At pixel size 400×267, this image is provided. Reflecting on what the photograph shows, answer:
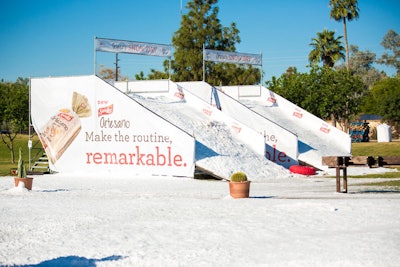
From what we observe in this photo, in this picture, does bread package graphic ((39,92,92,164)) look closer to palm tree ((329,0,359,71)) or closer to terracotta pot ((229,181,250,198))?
terracotta pot ((229,181,250,198))

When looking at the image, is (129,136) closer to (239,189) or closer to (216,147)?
(216,147)

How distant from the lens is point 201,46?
69875mm

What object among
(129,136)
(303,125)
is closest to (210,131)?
(129,136)

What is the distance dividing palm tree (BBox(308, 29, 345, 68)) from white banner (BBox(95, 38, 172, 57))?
1579 inches

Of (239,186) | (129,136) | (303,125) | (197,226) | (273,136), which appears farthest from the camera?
(303,125)

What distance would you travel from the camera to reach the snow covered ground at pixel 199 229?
8578 mm

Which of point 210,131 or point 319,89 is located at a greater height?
point 319,89

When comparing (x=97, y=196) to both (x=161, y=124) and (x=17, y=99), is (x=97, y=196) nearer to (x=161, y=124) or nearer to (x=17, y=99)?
(x=161, y=124)

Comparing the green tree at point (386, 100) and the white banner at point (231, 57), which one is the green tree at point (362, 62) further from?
the white banner at point (231, 57)

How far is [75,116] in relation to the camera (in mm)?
27859

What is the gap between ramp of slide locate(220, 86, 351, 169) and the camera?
3016 centimetres

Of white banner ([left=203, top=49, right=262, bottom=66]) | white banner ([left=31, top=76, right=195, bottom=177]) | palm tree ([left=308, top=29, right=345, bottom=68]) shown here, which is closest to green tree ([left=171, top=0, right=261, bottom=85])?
palm tree ([left=308, top=29, right=345, bottom=68])

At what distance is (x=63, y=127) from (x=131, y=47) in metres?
5.26

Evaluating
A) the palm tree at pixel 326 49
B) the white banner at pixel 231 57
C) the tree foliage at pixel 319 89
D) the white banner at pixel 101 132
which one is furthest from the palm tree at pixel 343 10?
the white banner at pixel 101 132
